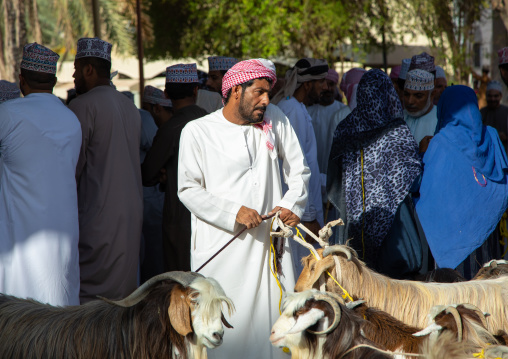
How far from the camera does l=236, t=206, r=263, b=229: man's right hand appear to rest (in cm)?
391

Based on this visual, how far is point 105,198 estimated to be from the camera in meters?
4.84

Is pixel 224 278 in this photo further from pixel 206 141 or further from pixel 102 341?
pixel 102 341

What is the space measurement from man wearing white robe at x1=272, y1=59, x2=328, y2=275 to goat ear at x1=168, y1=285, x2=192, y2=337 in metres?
2.63

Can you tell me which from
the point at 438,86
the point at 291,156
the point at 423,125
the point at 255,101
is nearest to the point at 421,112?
the point at 423,125

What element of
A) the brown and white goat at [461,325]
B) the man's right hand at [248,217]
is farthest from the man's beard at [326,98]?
the brown and white goat at [461,325]

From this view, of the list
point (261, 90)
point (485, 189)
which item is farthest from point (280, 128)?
point (485, 189)

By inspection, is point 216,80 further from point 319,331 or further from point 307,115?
point 319,331

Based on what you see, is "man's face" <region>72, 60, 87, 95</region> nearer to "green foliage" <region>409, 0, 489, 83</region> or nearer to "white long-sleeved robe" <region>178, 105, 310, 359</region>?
"white long-sleeved robe" <region>178, 105, 310, 359</region>

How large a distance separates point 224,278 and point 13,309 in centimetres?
135

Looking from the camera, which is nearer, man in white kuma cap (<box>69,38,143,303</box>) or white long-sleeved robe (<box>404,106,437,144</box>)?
man in white kuma cap (<box>69,38,143,303</box>)

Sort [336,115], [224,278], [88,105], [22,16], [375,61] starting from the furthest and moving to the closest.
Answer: [375,61] < [22,16] < [336,115] < [88,105] < [224,278]

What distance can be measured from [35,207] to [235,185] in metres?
1.23

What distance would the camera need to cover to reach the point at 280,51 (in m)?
17.7

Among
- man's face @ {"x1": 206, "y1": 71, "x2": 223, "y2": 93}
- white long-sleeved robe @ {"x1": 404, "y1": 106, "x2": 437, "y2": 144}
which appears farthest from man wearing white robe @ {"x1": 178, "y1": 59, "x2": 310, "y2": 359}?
man's face @ {"x1": 206, "y1": 71, "x2": 223, "y2": 93}
